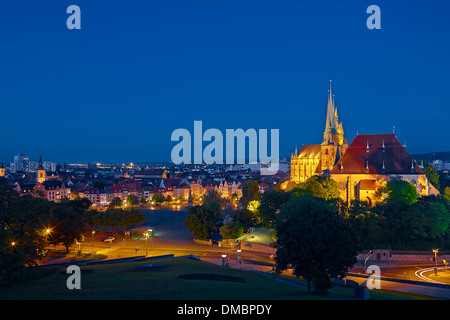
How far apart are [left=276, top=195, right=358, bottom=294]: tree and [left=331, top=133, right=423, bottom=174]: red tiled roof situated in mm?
43828

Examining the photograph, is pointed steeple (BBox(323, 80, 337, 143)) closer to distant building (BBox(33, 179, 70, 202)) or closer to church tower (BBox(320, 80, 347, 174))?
church tower (BBox(320, 80, 347, 174))

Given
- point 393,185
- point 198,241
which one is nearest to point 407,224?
point 393,185

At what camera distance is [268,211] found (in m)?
51.4

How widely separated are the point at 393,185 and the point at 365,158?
11.5 meters

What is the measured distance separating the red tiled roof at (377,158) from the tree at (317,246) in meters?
43.8

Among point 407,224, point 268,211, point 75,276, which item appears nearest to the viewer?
point 75,276

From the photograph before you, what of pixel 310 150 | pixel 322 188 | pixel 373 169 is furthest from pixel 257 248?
pixel 310 150

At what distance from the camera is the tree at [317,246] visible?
21250 millimetres

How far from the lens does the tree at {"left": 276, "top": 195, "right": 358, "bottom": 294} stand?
69.7 feet

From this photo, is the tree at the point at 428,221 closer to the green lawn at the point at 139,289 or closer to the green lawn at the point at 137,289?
the green lawn at the point at 139,289

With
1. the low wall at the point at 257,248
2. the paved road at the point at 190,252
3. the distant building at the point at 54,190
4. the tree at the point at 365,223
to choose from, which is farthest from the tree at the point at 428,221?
the distant building at the point at 54,190

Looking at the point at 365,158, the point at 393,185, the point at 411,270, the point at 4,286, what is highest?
the point at 365,158
